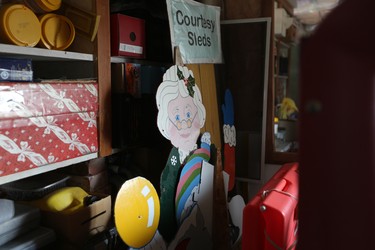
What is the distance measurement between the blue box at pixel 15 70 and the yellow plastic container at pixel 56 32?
13 centimetres

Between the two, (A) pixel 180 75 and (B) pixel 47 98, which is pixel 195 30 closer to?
(A) pixel 180 75

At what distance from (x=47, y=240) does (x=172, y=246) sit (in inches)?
23.0

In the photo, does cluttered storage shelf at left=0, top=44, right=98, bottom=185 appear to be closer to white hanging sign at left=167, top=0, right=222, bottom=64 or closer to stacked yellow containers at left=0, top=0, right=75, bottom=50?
stacked yellow containers at left=0, top=0, right=75, bottom=50

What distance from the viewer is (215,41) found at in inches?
83.0

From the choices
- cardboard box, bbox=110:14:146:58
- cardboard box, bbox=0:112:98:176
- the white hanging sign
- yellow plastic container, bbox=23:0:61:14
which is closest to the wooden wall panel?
the white hanging sign

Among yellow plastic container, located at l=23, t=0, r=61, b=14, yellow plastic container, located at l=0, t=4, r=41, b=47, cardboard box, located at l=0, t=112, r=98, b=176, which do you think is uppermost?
yellow plastic container, located at l=23, t=0, r=61, b=14

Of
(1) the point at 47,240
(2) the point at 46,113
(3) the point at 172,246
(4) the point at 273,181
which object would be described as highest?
(2) the point at 46,113

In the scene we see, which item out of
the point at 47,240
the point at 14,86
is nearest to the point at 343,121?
the point at 14,86

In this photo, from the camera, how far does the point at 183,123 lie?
1726mm

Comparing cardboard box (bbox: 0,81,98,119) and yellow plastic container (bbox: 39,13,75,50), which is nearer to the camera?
cardboard box (bbox: 0,81,98,119)

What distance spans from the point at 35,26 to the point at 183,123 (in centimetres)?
78

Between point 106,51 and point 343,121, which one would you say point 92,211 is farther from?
point 343,121

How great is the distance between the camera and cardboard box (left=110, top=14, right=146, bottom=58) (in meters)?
1.59

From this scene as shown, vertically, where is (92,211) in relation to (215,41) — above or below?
below
